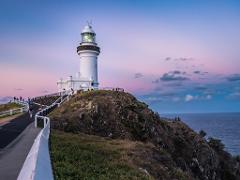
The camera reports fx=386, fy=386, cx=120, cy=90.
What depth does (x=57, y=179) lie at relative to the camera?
1176 cm

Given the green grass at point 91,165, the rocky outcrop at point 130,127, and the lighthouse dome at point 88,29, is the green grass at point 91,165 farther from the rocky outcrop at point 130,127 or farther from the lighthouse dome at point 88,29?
the lighthouse dome at point 88,29

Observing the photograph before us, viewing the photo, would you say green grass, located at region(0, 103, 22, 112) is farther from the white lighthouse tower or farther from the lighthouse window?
the lighthouse window

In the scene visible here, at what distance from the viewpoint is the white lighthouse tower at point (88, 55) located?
243 ft

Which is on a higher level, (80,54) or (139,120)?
(80,54)

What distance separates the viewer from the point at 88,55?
7431 cm

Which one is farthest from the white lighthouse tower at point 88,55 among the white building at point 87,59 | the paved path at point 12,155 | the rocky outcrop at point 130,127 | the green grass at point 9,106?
the paved path at point 12,155

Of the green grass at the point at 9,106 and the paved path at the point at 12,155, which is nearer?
the paved path at the point at 12,155

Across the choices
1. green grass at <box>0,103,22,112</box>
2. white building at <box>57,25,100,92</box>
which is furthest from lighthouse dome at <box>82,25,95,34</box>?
green grass at <box>0,103,22,112</box>

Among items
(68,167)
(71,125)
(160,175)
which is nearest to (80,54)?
(71,125)

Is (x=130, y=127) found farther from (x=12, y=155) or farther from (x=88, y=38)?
(x=88, y=38)

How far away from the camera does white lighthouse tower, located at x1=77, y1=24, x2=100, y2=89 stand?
243 ft

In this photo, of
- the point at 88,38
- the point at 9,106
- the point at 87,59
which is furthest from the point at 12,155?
the point at 88,38

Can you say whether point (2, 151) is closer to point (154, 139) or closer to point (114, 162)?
point (114, 162)

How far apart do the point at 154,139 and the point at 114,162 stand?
72.2 feet
